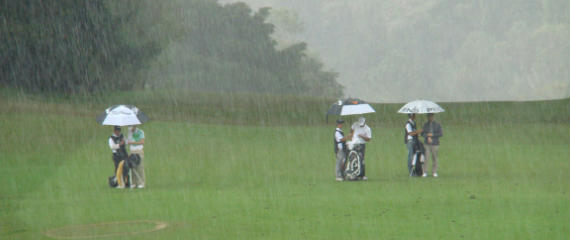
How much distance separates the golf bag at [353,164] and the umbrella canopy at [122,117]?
516 cm

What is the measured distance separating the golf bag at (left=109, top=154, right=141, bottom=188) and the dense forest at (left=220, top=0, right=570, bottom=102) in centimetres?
10432

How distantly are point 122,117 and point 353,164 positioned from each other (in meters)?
5.88

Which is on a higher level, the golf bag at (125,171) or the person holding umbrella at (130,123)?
the person holding umbrella at (130,123)

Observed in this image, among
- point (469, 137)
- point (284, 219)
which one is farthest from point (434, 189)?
point (469, 137)

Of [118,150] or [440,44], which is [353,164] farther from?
[440,44]

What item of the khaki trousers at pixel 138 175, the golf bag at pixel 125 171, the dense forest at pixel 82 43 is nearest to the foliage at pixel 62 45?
the dense forest at pixel 82 43

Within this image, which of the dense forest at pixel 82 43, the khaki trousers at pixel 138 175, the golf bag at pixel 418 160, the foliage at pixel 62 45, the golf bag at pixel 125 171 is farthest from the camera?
the dense forest at pixel 82 43

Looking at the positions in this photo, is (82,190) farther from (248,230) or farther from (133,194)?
(248,230)

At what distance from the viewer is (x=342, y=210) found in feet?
50.4

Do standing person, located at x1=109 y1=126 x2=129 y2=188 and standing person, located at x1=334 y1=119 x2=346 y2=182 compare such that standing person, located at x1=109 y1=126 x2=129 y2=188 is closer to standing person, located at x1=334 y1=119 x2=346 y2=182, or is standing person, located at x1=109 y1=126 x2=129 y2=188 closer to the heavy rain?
the heavy rain

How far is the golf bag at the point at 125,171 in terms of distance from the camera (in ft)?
65.1

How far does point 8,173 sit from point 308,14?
13883cm

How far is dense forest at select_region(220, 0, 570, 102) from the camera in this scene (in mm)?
133500

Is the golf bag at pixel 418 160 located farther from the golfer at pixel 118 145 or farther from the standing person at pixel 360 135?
the golfer at pixel 118 145
